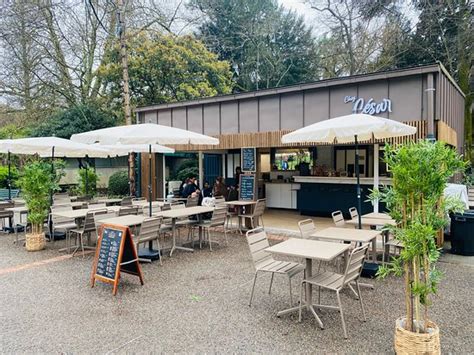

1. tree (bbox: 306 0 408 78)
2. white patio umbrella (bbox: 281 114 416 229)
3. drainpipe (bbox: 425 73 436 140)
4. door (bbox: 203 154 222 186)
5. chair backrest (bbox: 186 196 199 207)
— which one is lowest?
chair backrest (bbox: 186 196 199 207)

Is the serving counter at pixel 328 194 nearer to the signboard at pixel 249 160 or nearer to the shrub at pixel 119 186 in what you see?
the signboard at pixel 249 160

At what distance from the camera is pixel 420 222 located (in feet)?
9.68

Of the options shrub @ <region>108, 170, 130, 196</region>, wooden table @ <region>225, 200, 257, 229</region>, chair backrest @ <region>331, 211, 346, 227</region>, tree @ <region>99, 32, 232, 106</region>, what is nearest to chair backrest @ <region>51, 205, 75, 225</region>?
wooden table @ <region>225, 200, 257, 229</region>

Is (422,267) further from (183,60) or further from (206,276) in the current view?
(183,60)

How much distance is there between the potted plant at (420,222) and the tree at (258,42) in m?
20.5

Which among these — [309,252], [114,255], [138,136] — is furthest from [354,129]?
[114,255]

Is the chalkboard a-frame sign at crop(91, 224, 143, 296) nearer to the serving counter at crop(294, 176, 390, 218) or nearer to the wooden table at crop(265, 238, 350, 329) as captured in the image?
the wooden table at crop(265, 238, 350, 329)

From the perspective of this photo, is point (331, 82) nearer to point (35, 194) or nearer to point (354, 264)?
point (354, 264)

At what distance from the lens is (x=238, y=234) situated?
28.3 feet

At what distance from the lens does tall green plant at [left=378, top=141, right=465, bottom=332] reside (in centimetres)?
286

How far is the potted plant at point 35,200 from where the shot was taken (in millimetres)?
7078

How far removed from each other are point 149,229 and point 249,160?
5079 mm

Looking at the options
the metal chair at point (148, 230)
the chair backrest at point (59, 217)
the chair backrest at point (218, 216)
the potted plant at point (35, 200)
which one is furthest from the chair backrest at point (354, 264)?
the potted plant at point (35, 200)

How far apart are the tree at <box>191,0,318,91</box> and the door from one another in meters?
9.69
